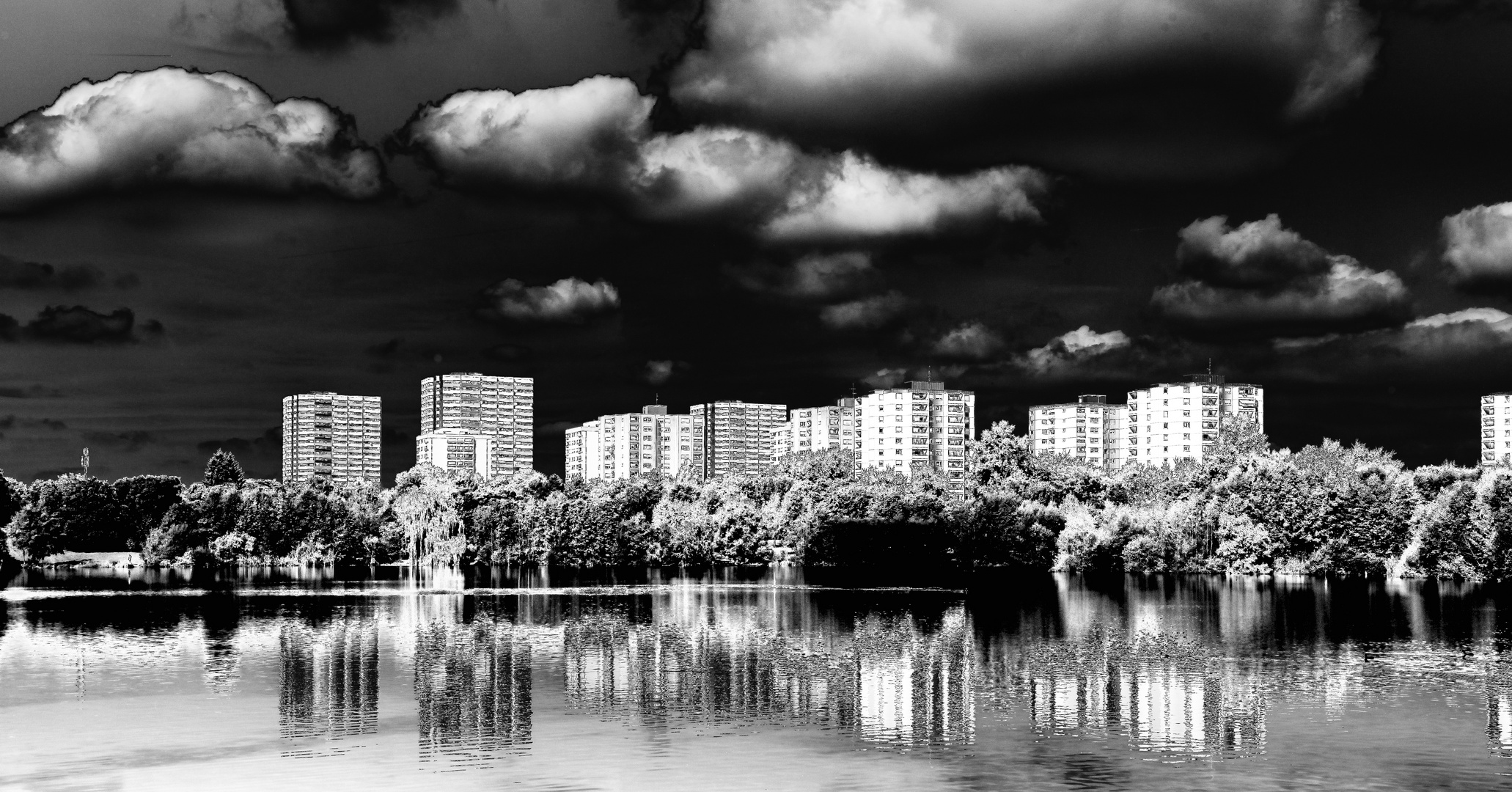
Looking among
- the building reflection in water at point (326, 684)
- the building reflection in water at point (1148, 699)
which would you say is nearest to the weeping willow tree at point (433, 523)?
the building reflection in water at point (326, 684)

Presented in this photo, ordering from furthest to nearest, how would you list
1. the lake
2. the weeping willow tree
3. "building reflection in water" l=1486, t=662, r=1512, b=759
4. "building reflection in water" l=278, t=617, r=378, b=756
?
the weeping willow tree → "building reflection in water" l=278, t=617, r=378, b=756 → "building reflection in water" l=1486, t=662, r=1512, b=759 → the lake

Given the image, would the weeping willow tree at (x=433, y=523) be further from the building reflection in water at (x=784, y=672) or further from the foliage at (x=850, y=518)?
the building reflection in water at (x=784, y=672)

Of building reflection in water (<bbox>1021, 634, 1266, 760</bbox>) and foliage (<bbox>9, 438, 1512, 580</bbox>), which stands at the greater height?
foliage (<bbox>9, 438, 1512, 580</bbox>)

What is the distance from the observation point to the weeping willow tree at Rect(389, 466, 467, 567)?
176 meters

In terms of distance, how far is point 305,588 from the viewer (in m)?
124

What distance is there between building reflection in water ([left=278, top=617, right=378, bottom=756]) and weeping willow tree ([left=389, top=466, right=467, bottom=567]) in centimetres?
9321

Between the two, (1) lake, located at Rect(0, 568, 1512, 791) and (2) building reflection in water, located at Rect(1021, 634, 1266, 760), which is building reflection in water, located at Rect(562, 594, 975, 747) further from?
(2) building reflection in water, located at Rect(1021, 634, 1266, 760)

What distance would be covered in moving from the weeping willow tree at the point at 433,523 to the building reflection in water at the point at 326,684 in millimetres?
93209

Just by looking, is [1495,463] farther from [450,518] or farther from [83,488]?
[83,488]

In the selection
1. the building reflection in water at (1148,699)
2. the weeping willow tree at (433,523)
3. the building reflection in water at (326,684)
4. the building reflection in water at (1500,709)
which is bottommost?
Answer: the building reflection in water at (1500,709)

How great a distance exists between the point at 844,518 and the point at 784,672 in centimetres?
10605

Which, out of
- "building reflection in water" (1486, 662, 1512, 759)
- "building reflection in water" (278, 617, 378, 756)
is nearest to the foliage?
"building reflection in water" (1486, 662, 1512, 759)

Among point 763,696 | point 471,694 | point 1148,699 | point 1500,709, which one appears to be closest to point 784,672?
point 763,696

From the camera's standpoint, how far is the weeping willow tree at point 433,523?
176 meters
